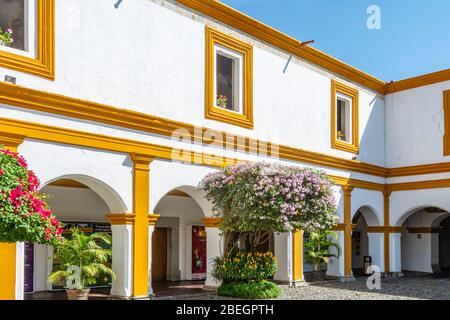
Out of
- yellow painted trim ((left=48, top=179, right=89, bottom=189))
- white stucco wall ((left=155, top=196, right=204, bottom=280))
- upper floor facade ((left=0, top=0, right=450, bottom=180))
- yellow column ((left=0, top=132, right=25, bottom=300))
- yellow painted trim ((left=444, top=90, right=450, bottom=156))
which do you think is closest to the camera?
yellow column ((left=0, top=132, right=25, bottom=300))

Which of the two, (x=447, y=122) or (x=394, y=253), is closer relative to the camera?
(x=447, y=122)

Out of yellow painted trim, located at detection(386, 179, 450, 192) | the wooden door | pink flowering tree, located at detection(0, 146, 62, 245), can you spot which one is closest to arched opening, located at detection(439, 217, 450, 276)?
yellow painted trim, located at detection(386, 179, 450, 192)

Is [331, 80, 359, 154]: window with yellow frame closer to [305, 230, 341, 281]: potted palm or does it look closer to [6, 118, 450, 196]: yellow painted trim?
[305, 230, 341, 281]: potted palm

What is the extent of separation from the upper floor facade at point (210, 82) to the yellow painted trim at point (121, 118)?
2 cm

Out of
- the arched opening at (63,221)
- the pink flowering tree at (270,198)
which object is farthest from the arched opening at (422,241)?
the arched opening at (63,221)

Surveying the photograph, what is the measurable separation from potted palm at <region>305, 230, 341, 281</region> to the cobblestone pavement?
2.53 ft

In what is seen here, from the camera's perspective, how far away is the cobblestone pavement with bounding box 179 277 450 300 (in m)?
13.9

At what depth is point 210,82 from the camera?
46.0 feet

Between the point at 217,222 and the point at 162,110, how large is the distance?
9.88 ft

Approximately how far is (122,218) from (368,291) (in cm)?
703

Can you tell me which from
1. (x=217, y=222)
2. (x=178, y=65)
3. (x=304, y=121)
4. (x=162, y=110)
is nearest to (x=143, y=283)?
(x=217, y=222)

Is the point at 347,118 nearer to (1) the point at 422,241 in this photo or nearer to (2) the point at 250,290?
(1) the point at 422,241

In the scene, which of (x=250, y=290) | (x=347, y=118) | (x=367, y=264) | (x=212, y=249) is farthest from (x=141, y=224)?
(x=367, y=264)
